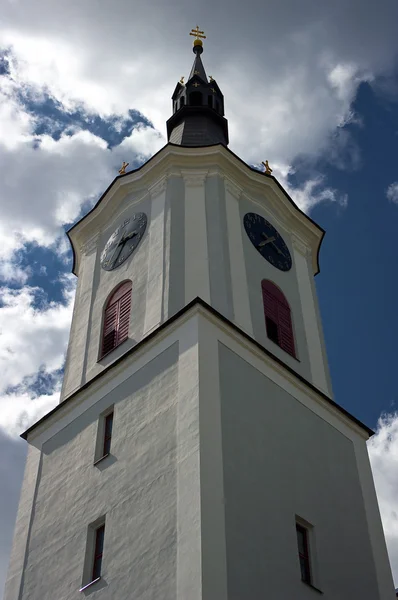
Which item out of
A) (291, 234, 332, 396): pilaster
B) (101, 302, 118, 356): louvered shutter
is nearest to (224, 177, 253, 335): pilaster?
(291, 234, 332, 396): pilaster

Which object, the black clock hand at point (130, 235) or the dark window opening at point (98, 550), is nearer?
the dark window opening at point (98, 550)

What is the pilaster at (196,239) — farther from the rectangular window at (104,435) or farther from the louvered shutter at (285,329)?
the rectangular window at (104,435)

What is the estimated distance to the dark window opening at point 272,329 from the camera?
23719mm

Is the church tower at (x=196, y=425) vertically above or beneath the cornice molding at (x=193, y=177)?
beneath

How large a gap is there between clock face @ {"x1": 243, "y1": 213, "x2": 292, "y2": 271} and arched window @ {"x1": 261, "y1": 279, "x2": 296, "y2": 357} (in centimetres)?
114

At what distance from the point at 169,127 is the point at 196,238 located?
35.0ft

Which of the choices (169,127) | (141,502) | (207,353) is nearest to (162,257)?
(207,353)

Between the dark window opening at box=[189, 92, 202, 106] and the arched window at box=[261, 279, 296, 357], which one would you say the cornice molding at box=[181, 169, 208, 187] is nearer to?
the arched window at box=[261, 279, 296, 357]

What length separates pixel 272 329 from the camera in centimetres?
2402

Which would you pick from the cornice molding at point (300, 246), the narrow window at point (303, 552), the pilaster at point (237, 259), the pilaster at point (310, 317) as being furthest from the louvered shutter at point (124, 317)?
the narrow window at point (303, 552)

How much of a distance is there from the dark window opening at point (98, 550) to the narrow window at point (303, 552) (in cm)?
377

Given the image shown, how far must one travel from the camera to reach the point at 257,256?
25594 mm

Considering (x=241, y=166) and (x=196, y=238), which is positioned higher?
(x=241, y=166)

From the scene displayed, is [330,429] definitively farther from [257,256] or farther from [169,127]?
[169,127]
